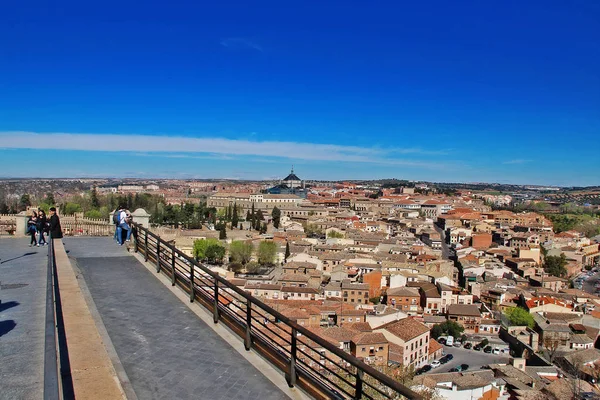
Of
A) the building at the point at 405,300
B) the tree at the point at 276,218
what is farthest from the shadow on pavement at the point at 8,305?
the tree at the point at 276,218

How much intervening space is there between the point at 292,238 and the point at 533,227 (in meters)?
42.4

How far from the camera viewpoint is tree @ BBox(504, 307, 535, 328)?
Result: 31.7 m

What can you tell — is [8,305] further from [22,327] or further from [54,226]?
[54,226]

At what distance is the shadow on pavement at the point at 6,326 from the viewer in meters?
4.88

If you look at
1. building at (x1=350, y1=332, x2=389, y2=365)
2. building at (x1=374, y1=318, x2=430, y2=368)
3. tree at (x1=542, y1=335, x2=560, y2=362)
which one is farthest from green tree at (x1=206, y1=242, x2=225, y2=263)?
tree at (x1=542, y1=335, x2=560, y2=362)

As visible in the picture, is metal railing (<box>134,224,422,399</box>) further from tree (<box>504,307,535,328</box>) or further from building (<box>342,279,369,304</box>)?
tree (<box>504,307,535,328</box>)

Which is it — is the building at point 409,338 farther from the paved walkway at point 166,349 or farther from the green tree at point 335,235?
the green tree at point 335,235

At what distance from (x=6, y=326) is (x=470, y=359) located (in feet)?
85.8

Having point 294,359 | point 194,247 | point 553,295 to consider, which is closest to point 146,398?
point 294,359

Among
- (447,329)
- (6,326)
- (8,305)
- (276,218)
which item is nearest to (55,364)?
(6,326)

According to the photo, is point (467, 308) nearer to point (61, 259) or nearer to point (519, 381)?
point (519, 381)

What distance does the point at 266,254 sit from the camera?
145 feet

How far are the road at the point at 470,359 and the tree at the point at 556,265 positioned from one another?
3024 centimetres

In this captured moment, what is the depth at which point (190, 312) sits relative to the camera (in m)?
5.73
